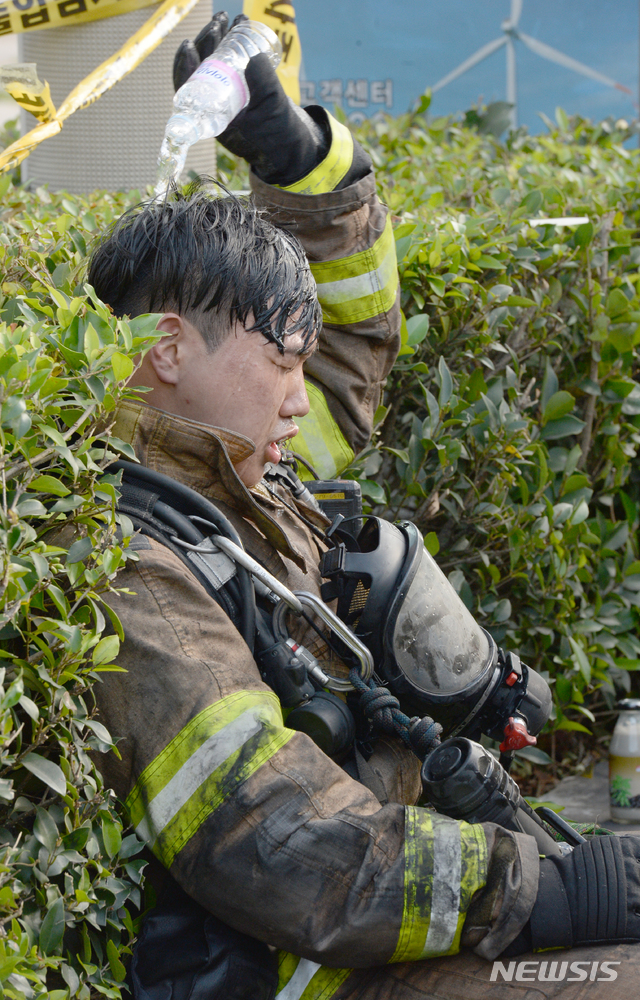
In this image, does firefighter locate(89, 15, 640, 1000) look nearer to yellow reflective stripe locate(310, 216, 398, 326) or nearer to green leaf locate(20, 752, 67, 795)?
green leaf locate(20, 752, 67, 795)

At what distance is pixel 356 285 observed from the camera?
7.69 feet

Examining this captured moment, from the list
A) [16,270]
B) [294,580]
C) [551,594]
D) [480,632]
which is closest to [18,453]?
[294,580]

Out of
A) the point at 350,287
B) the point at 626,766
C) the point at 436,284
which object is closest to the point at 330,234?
the point at 350,287

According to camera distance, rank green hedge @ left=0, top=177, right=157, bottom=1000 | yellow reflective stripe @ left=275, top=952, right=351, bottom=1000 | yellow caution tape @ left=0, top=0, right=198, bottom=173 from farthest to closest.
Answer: yellow caution tape @ left=0, top=0, right=198, bottom=173 < yellow reflective stripe @ left=275, top=952, right=351, bottom=1000 < green hedge @ left=0, top=177, right=157, bottom=1000

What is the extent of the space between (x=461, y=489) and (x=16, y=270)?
1.53 meters

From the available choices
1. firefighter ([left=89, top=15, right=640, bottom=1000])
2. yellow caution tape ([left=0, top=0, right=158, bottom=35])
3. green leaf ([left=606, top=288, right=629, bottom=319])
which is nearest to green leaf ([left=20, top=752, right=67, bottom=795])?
firefighter ([left=89, top=15, right=640, bottom=1000])

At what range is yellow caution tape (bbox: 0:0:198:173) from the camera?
2.48 metres

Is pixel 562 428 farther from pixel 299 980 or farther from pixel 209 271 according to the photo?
pixel 299 980

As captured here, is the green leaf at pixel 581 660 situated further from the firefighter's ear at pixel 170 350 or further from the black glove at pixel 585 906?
the firefighter's ear at pixel 170 350

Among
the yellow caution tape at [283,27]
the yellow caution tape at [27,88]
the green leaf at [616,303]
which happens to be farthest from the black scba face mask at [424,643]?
the yellow caution tape at [283,27]

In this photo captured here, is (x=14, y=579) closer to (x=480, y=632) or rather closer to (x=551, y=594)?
(x=480, y=632)

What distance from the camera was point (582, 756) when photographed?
3.59 meters

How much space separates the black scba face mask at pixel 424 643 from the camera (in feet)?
5.80

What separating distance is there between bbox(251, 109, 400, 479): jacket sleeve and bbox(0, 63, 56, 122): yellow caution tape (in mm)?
730
